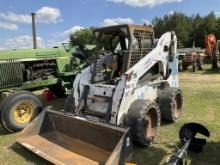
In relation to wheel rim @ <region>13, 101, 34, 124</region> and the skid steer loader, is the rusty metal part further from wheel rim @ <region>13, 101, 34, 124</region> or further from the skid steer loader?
wheel rim @ <region>13, 101, 34, 124</region>

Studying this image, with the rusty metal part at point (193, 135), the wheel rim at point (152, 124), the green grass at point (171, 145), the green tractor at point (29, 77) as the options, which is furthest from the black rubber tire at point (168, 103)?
the green tractor at point (29, 77)

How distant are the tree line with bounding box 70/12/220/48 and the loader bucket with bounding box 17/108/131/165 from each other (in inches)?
1444

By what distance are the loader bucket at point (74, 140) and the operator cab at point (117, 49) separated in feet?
3.77

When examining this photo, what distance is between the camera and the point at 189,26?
50.3 metres

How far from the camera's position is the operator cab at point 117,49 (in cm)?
607

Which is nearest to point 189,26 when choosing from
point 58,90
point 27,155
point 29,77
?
point 58,90

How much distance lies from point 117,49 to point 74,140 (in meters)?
2.37

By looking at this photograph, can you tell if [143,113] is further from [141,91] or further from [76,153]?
[76,153]

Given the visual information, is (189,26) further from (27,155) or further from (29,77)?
(27,155)

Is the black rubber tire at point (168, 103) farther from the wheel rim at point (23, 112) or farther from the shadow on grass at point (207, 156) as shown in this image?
the wheel rim at point (23, 112)

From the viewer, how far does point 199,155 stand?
5164 millimetres

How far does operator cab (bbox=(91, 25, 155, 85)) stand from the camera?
6074mm

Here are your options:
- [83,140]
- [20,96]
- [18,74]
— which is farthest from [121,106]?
[18,74]

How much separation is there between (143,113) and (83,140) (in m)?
1.07
